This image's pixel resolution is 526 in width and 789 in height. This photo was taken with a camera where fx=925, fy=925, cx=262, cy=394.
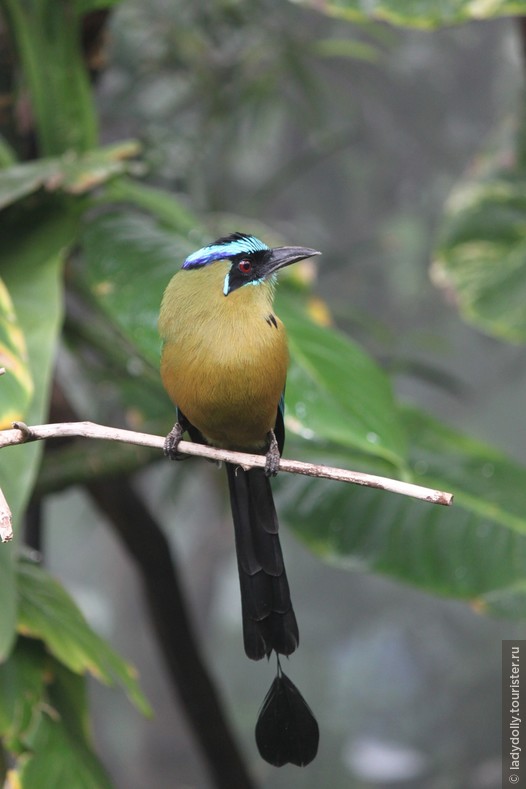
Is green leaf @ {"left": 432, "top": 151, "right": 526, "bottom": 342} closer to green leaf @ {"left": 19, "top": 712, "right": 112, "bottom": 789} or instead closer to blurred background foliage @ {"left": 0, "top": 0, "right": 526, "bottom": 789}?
blurred background foliage @ {"left": 0, "top": 0, "right": 526, "bottom": 789}

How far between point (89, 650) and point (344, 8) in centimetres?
131

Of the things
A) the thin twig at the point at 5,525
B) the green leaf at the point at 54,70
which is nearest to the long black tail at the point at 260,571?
the thin twig at the point at 5,525

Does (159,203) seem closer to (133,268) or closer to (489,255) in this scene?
(133,268)

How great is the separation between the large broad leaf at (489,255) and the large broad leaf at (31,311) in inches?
42.4

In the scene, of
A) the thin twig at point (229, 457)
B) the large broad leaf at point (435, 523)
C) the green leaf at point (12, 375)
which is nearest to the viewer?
the thin twig at point (229, 457)

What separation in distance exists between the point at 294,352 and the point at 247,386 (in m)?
0.49

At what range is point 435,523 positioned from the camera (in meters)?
1.87

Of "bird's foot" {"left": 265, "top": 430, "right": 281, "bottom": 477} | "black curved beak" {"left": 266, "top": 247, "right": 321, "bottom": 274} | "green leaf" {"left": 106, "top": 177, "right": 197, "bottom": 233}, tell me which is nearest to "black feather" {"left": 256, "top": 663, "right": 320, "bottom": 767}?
"bird's foot" {"left": 265, "top": 430, "right": 281, "bottom": 477}

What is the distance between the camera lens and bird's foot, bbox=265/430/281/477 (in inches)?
42.4

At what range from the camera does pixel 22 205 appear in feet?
6.05

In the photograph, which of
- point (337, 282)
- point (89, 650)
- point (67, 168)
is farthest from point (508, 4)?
point (337, 282)

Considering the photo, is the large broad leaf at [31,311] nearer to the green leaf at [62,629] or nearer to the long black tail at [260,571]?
the green leaf at [62,629]

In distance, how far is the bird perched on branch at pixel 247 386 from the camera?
1.01 meters

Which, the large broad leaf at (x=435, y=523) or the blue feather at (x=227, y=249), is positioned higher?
the large broad leaf at (x=435, y=523)
